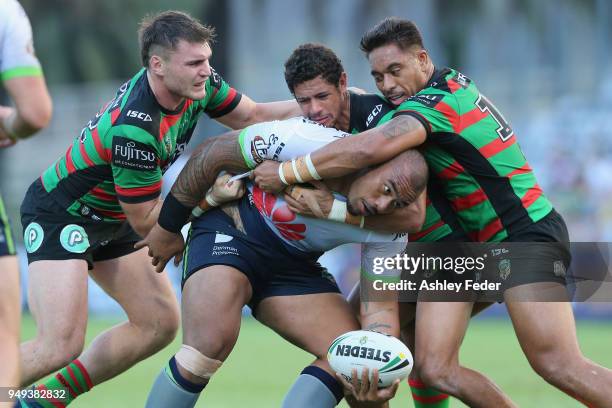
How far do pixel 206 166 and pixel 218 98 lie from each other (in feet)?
3.41

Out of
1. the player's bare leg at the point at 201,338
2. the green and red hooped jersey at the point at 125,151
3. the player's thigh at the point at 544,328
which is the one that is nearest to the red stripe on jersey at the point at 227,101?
the green and red hooped jersey at the point at 125,151

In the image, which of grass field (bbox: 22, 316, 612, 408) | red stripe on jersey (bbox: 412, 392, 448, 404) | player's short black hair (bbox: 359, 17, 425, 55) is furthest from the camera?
grass field (bbox: 22, 316, 612, 408)

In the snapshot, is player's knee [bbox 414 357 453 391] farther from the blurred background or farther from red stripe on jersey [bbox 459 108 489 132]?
the blurred background

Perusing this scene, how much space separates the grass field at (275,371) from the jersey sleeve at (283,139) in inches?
109

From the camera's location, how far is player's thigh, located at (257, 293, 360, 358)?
236 inches

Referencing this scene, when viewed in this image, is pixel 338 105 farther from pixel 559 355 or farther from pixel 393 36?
pixel 559 355

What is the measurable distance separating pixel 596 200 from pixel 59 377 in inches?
450

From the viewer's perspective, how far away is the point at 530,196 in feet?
19.7

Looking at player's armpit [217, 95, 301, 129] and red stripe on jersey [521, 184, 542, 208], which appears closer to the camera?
red stripe on jersey [521, 184, 542, 208]

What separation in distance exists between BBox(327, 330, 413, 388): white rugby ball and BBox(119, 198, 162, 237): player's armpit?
144 cm

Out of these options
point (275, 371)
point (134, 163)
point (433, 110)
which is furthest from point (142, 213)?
point (275, 371)

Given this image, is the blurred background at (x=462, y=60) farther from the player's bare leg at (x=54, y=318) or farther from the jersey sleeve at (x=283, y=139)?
the jersey sleeve at (x=283, y=139)

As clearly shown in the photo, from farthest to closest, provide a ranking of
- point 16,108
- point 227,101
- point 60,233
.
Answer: point 227,101 < point 60,233 < point 16,108

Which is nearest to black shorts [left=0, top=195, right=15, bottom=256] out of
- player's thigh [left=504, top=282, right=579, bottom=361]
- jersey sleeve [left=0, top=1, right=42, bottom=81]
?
jersey sleeve [left=0, top=1, right=42, bottom=81]
